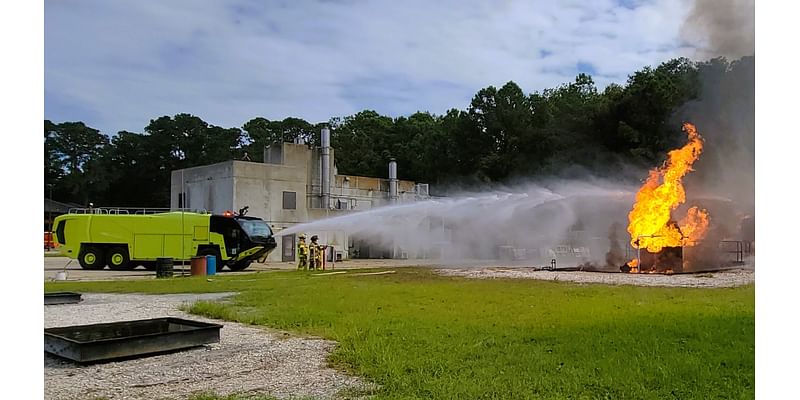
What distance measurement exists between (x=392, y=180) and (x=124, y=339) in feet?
83.5

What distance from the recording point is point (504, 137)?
23531 mm

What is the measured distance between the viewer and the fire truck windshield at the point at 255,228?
66.4 ft

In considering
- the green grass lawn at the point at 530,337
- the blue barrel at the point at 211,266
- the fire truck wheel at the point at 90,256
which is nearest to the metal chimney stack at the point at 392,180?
the blue barrel at the point at 211,266

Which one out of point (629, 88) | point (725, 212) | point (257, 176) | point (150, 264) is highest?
point (629, 88)

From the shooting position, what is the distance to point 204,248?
19.8m

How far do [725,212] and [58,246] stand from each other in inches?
777

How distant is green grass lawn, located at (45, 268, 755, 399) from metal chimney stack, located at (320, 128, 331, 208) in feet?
57.9

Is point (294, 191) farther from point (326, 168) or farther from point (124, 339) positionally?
point (124, 339)

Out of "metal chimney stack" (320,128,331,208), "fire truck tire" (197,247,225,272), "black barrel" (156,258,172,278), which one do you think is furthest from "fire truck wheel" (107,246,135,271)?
"metal chimney stack" (320,128,331,208)

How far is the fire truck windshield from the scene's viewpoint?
20.2m

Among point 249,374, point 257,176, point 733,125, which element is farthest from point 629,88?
point 249,374

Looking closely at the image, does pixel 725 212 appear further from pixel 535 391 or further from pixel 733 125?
pixel 535 391

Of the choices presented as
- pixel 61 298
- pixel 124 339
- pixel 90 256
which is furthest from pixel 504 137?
pixel 124 339

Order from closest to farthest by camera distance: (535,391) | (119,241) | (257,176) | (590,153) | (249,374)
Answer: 1. (535,391)
2. (249,374)
3. (119,241)
4. (257,176)
5. (590,153)
